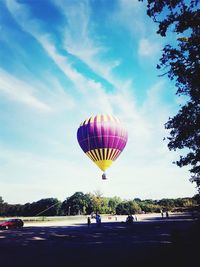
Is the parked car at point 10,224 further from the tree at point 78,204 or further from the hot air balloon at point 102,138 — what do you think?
the tree at point 78,204

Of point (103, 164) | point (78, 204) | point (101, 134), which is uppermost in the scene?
point (78, 204)

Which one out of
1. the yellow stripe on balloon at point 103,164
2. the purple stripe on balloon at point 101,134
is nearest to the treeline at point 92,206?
the yellow stripe on balloon at point 103,164

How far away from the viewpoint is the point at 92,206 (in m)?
98.9

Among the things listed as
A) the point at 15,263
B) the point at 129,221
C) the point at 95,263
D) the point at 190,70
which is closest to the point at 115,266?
the point at 95,263

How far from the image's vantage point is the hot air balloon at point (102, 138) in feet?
135

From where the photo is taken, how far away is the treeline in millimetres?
83562

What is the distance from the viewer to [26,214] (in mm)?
133250

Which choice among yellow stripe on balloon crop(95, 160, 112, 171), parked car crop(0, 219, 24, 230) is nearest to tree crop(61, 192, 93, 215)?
yellow stripe on balloon crop(95, 160, 112, 171)

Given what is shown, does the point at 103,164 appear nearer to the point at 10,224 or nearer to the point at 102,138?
the point at 102,138

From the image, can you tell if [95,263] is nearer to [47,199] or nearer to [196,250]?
[196,250]

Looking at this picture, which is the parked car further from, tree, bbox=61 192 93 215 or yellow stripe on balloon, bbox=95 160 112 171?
tree, bbox=61 192 93 215

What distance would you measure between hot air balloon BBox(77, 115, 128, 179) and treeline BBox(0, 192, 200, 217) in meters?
37.9

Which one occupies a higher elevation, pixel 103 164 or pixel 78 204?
pixel 78 204

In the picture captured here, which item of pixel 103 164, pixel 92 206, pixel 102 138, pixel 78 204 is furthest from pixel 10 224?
Answer: pixel 78 204
